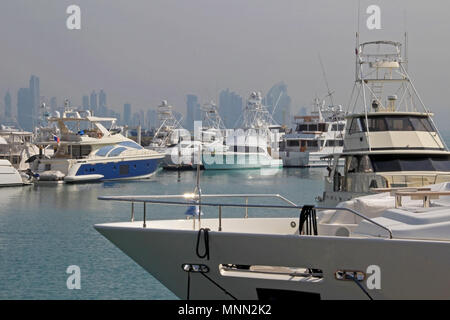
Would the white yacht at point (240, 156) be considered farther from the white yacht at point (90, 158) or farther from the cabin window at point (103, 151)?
the cabin window at point (103, 151)

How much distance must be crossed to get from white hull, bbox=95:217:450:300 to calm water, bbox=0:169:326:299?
5483 mm

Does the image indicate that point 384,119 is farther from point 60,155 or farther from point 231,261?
point 60,155

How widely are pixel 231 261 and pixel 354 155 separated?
49.7 ft

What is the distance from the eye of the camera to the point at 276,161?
9050 centimetres

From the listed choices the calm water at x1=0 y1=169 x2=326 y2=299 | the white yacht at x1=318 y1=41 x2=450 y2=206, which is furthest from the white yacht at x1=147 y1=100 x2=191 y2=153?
Result: the white yacht at x1=318 y1=41 x2=450 y2=206

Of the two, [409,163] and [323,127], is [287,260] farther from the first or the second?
[323,127]

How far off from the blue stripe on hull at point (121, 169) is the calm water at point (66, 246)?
24.9ft

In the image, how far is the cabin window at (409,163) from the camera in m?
22.8

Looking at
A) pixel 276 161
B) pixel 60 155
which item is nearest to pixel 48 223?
pixel 60 155

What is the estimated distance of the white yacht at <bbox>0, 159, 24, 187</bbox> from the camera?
53.0 meters

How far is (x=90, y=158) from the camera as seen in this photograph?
197ft

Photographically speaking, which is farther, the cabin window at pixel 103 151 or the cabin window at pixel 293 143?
the cabin window at pixel 293 143

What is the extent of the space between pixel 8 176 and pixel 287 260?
4779cm

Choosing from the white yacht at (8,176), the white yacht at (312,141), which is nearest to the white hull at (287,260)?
the white yacht at (8,176)
